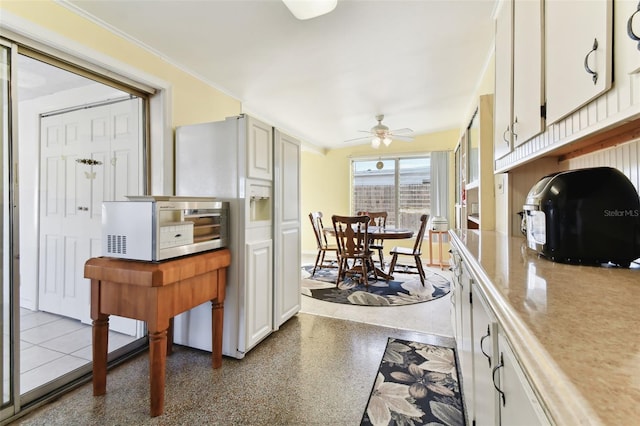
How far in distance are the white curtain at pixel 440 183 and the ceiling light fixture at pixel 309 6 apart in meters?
4.49

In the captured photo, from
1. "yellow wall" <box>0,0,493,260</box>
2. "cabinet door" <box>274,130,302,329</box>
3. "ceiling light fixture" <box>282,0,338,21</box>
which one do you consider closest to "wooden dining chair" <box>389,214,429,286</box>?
"yellow wall" <box>0,0,493,260</box>

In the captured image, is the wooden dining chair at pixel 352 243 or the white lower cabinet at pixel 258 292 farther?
the wooden dining chair at pixel 352 243

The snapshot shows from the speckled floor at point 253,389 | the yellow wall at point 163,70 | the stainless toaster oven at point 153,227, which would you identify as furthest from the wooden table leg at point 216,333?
the yellow wall at point 163,70

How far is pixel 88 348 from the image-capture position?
91.0 inches

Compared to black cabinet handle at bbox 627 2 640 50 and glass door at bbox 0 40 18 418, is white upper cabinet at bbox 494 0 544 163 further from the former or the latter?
glass door at bbox 0 40 18 418

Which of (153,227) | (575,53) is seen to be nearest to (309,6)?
(575,53)

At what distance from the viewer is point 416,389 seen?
183cm

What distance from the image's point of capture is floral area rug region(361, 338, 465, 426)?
62.5 inches

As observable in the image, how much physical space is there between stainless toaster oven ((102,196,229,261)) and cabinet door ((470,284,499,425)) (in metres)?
1.61

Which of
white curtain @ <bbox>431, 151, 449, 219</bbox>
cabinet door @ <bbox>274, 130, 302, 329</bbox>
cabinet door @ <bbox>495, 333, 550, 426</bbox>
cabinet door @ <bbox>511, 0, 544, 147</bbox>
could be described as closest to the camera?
cabinet door @ <bbox>495, 333, 550, 426</bbox>

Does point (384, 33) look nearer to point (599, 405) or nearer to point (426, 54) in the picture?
point (426, 54)

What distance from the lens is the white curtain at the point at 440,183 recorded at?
218 inches

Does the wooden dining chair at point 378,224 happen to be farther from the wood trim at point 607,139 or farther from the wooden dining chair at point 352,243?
the wood trim at point 607,139

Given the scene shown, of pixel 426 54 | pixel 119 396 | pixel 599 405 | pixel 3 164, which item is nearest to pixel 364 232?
pixel 426 54
